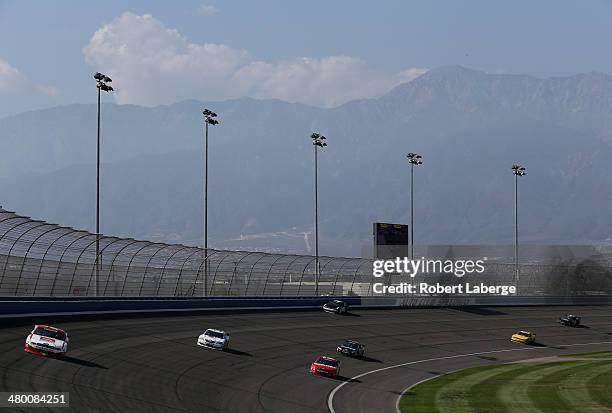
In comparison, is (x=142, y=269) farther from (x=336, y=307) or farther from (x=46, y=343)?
(x=46, y=343)

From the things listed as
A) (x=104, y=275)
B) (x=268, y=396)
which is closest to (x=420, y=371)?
(x=268, y=396)

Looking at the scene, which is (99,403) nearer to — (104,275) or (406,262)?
(104,275)

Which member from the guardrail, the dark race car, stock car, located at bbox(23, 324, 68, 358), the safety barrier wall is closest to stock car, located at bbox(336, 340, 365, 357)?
the guardrail

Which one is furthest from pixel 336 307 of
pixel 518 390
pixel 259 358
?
pixel 518 390

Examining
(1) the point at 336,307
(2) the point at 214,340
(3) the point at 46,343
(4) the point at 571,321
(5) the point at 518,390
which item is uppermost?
(3) the point at 46,343

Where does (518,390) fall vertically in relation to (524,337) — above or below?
below

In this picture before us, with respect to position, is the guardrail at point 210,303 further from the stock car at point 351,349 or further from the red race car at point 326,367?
the red race car at point 326,367

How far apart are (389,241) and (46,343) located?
58249 mm

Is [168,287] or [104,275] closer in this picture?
[104,275]

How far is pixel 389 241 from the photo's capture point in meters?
94.9

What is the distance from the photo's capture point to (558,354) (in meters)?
67.7

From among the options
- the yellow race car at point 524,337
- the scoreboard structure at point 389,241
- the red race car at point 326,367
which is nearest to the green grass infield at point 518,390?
the red race car at point 326,367

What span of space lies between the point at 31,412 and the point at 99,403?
386 centimetres

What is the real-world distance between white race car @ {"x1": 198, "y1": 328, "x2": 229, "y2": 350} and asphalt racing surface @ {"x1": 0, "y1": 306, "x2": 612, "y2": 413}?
21.8 inches
